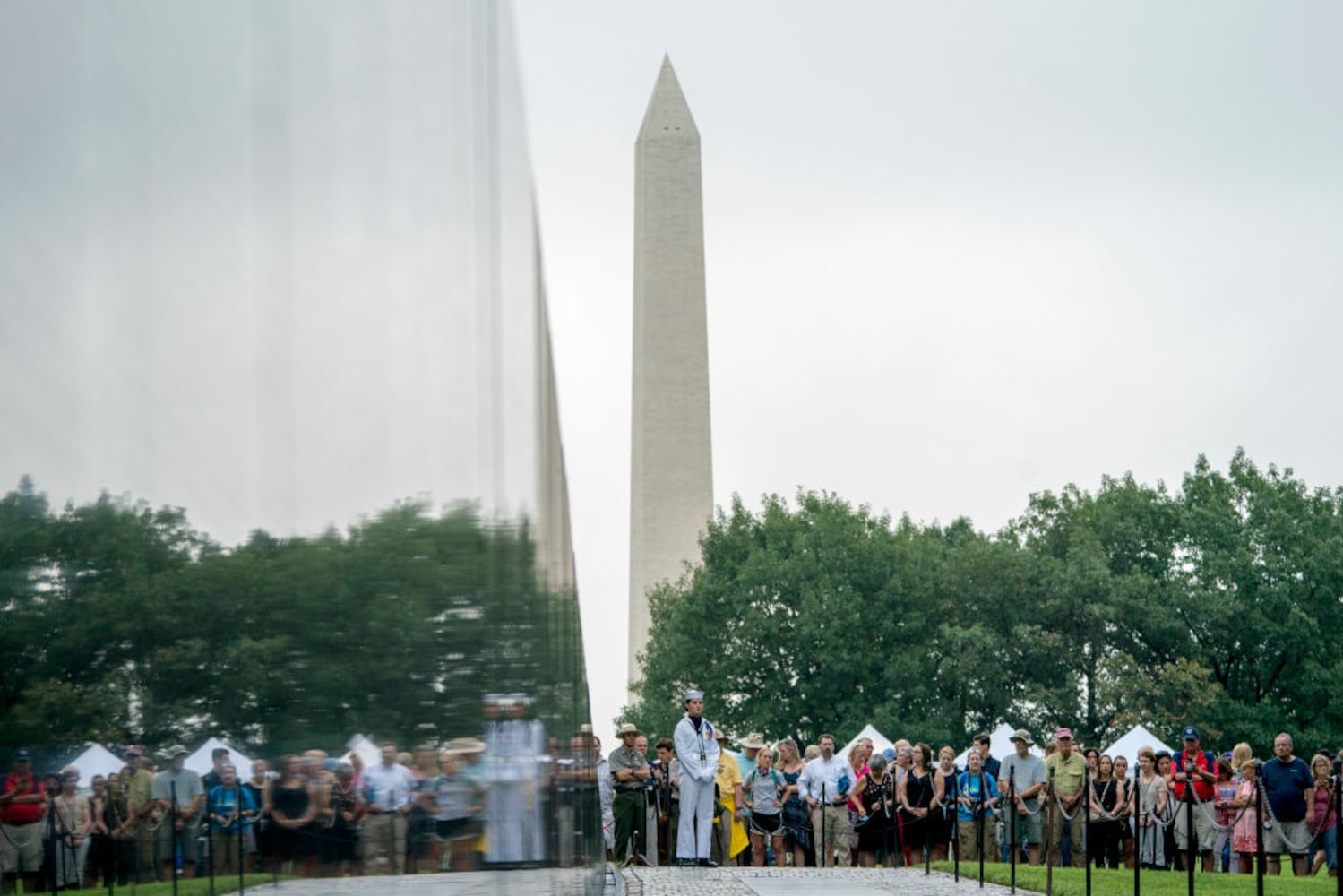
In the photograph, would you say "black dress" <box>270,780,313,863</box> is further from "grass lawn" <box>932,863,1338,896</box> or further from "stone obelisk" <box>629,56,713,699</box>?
"stone obelisk" <box>629,56,713,699</box>

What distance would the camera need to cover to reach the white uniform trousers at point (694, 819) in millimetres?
19797

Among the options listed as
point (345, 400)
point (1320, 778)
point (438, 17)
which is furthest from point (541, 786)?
point (1320, 778)

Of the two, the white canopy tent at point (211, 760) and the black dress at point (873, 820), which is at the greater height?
the white canopy tent at point (211, 760)

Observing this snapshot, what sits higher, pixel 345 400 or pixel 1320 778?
pixel 345 400

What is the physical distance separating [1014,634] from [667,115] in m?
18.0

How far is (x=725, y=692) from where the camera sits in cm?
5188

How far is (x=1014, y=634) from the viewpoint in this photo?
52.3 meters

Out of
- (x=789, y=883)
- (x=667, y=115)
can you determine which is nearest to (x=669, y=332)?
(x=667, y=115)

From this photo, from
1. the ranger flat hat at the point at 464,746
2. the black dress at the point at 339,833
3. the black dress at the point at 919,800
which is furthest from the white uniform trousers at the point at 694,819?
the black dress at the point at 339,833

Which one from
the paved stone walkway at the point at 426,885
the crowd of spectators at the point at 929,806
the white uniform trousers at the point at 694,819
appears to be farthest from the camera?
the white uniform trousers at the point at 694,819

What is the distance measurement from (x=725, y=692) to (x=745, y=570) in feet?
11.5

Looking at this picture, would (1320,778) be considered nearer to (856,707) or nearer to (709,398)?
(856,707)

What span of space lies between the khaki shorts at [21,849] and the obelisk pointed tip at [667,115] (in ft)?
183

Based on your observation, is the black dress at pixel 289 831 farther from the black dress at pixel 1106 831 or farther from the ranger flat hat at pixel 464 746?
the black dress at pixel 1106 831
